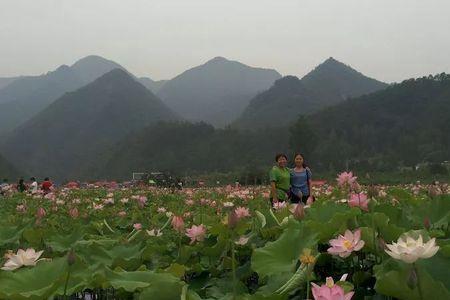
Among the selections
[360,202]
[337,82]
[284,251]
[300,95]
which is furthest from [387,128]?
[337,82]

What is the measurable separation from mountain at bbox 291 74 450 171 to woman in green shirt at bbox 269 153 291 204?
168 ft

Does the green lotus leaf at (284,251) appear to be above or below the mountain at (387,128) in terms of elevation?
above

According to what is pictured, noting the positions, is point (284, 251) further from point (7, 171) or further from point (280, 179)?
point (7, 171)

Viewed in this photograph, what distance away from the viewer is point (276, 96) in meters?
128

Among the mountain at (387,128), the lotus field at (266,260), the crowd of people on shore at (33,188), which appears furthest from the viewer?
the mountain at (387,128)

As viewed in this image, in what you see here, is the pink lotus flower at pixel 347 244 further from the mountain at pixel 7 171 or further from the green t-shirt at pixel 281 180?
the mountain at pixel 7 171

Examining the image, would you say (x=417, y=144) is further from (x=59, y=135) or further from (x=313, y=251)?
(x=59, y=135)

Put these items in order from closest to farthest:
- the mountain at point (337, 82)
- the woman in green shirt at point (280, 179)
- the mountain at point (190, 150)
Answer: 1. the woman in green shirt at point (280, 179)
2. the mountain at point (190, 150)
3. the mountain at point (337, 82)

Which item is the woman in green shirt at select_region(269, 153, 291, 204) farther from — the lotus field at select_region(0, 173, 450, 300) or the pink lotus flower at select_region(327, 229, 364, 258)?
the pink lotus flower at select_region(327, 229, 364, 258)

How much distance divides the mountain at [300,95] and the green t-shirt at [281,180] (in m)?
88.5

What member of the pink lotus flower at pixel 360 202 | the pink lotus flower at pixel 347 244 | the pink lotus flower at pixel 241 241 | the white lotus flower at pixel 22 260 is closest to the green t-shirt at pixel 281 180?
the pink lotus flower at pixel 360 202

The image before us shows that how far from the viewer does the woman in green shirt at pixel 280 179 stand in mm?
6309

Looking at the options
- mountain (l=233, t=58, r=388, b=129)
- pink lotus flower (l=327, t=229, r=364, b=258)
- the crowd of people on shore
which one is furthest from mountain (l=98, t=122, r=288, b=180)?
pink lotus flower (l=327, t=229, r=364, b=258)

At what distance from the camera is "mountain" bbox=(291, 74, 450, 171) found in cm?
6438
